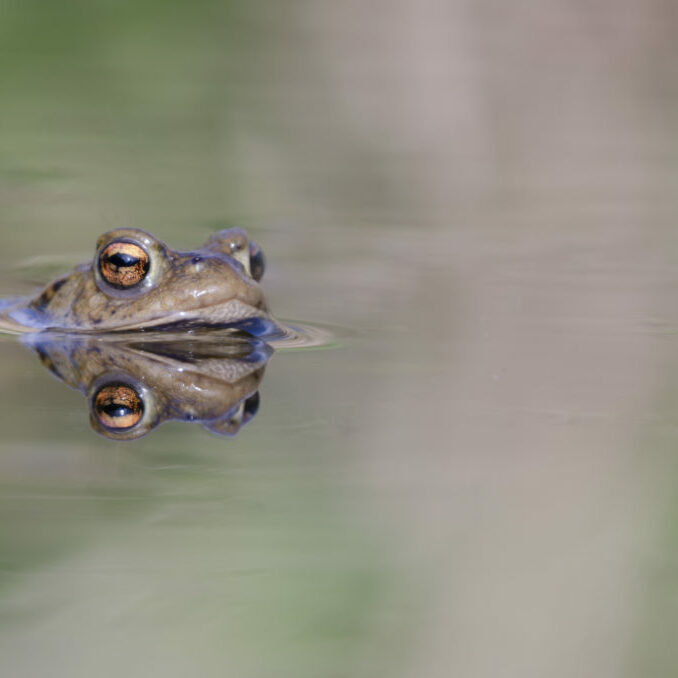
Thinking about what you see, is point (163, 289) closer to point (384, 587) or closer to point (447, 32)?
point (384, 587)

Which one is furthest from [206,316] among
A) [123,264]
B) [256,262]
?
[256,262]

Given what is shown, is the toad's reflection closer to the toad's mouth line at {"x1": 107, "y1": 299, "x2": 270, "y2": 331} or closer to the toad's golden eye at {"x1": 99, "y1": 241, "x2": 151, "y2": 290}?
the toad's mouth line at {"x1": 107, "y1": 299, "x2": 270, "y2": 331}

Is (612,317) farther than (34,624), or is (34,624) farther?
(612,317)

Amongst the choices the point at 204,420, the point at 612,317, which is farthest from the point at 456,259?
the point at 204,420

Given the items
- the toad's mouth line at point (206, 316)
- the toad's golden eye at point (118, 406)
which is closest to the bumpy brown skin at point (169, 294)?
the toad's mouth line at point (206, 316)

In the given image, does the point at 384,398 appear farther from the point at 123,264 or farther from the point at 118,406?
the point at 123,264

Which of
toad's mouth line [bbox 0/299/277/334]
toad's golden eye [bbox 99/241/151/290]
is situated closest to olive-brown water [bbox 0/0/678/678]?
toad's mouth line [bbox 0/299/277/334]

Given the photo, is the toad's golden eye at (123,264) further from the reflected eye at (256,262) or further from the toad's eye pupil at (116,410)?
the toad's eye pupil at (116,410)
